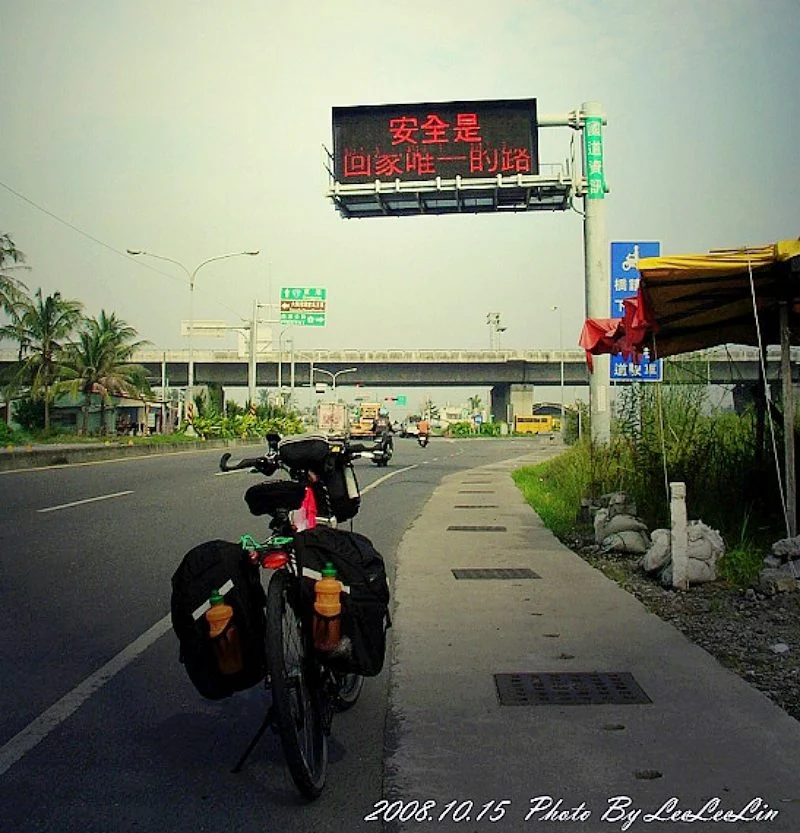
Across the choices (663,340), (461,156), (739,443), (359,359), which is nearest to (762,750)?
(663,340)

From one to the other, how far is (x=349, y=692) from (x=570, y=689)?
1.30 meters

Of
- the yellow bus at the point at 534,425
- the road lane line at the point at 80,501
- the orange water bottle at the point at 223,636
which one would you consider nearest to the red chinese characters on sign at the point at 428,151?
the road lane line at the point at 80,501

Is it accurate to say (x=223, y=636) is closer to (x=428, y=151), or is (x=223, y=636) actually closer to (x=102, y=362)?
(x=428, y=151)

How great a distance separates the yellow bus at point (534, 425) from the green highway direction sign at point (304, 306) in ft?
122

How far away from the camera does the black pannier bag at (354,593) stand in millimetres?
4371

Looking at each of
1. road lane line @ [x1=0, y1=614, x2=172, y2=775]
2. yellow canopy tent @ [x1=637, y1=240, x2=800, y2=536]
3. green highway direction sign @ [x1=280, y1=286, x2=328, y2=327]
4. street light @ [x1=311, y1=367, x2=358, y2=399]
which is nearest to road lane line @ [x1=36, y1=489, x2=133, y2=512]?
road lane line @ [x1=0, y1=614, x2=172, y2=775]

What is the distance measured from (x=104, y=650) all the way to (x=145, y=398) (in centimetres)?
6618

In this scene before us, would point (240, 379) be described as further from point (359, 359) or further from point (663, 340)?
point (663, 340)

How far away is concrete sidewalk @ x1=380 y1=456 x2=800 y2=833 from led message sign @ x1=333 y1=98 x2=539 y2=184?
16958 millimetres

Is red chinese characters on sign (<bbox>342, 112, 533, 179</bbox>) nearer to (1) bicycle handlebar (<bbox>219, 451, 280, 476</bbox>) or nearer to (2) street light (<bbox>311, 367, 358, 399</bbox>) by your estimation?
(1) bicycle handlebar (<bbox>219, 451, 280, 476</bbox>)

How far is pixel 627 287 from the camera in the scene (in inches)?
703

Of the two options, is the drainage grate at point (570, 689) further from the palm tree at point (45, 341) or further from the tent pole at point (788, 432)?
the palm tree at point (45, 341)

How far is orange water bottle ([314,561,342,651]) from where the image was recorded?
14.0ft

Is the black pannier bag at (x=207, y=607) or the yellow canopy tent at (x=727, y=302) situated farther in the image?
the yellow canopy tent at (x=727, y=302)
